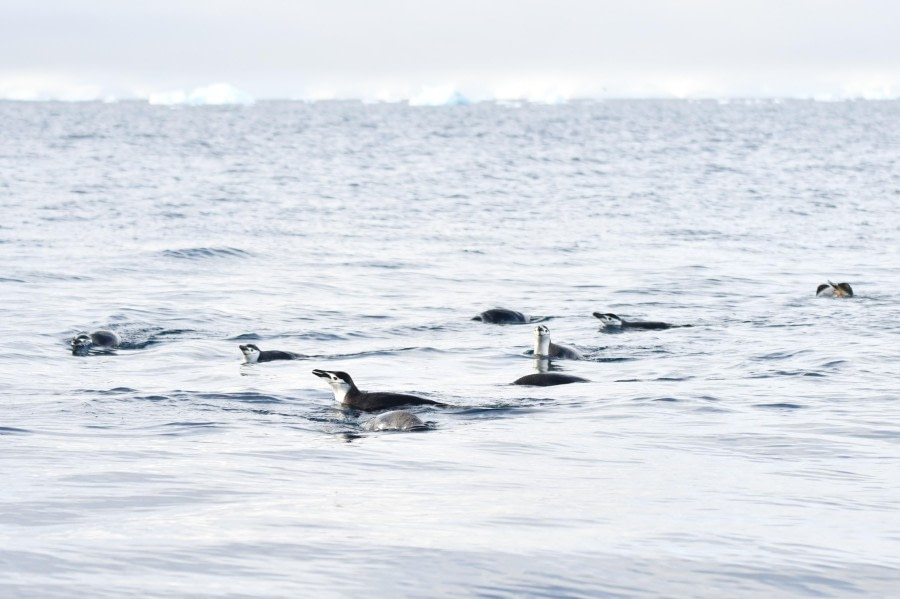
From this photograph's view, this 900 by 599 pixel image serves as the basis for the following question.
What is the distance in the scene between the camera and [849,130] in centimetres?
10575

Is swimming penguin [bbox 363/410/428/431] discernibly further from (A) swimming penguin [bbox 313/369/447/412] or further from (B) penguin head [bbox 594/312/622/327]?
(B) penguin head [bbox 594/312/622/327]

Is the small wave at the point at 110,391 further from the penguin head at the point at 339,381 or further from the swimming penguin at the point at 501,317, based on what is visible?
the swimming penguin at the point at 501,317

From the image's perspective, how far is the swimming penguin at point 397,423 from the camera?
11.9m

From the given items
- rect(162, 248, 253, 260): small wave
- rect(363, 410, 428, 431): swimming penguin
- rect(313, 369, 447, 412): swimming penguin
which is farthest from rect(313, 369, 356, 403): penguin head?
rect(162, 248, 253, 260): small wave

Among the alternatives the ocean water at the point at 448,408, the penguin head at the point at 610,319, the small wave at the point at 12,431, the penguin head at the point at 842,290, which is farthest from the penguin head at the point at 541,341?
the penguin head at the point at 842,290

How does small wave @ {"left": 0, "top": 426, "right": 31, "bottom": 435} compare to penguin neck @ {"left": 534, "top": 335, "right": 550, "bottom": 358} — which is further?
penguin neck @ {"left": 534, "top": 335, "right": 550, "bottom": 358}

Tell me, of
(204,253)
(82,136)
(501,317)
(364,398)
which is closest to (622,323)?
(501,317)

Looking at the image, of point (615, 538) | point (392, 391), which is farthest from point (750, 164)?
point (615, 538)

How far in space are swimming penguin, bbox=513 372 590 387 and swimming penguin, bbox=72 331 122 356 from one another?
5.60 metres

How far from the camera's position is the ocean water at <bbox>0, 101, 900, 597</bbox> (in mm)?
7781

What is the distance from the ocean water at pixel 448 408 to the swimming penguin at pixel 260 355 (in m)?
0.26

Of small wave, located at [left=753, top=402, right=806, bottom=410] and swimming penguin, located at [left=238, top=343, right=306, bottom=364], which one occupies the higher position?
swimming penguin, located at [left=238, top=343, right=306, bottom=364]

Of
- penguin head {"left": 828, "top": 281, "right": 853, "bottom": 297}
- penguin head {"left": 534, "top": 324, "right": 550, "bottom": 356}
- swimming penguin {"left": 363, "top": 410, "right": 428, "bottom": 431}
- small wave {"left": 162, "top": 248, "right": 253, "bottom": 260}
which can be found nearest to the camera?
swimming penguin {"left": 363, "top": 410, "right": 428, "bottom": 431}

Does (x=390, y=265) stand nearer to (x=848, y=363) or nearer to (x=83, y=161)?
(x=848, y=363)
